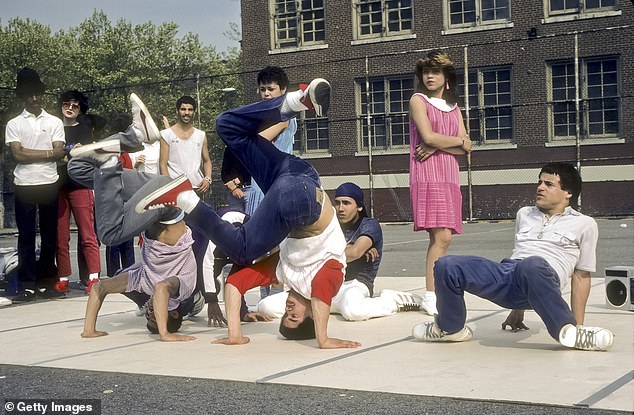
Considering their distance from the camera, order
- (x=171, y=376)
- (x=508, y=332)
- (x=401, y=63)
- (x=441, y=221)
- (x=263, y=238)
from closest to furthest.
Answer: (x=171, y=376) → (x=263, y=238) → (x=508, y=332) → (x=441, y=221) → (x=401, y=63)

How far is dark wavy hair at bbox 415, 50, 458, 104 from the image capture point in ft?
23.6

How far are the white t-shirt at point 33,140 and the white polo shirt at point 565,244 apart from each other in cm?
497

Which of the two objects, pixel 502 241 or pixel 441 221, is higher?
pixel 441 221

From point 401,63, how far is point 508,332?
2595cm

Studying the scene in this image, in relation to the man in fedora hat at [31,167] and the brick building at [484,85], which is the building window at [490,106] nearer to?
the brick building at [484,85]

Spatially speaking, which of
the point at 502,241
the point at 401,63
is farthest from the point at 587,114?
the point at 502,241

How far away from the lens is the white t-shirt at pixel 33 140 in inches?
357

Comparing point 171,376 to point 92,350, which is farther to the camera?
point 92,350

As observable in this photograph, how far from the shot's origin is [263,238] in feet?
18.6

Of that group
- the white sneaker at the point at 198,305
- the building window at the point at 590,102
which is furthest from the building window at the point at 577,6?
the white sneaker at the point at 198,305

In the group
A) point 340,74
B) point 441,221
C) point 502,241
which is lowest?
point 502,241

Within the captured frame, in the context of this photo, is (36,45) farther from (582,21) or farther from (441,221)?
(441,221)

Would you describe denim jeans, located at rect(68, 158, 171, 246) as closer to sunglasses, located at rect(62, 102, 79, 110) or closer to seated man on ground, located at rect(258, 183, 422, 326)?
seated man on ground, located at rect(258, 183, 422, 326)

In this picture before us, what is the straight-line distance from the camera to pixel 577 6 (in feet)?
97.5
